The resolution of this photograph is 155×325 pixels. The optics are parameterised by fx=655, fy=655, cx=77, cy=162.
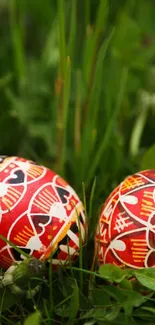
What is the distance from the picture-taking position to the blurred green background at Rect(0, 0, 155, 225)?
1.38m

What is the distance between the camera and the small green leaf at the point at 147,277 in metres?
1.02

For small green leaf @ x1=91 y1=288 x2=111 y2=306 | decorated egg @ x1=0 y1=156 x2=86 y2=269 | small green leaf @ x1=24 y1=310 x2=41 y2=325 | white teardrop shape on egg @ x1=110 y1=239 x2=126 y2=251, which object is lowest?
small green leaf @ x1=91 y1=288 x2=111 y2=306

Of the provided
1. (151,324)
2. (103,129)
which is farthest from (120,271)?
(103,129)

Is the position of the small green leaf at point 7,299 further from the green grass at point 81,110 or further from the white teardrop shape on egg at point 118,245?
the white teardrop shape on egg at point 118,245

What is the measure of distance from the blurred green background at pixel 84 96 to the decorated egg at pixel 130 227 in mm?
200

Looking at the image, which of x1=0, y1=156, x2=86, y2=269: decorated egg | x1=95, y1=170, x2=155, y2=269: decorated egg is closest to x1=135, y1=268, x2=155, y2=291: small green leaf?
x1=95, y1=170, x2=155, y2=269: decorated egg

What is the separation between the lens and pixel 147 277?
3.36 feet

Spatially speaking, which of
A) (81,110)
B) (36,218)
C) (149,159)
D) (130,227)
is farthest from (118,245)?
(81,110)

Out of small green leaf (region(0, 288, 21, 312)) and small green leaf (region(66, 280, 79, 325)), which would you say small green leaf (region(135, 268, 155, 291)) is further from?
small green leaf (region(0, 288, 21, 312))

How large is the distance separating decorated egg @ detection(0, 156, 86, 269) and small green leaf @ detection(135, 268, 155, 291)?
0.40 ft

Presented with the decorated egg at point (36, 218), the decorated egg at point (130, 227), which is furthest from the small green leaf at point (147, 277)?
the decorated egg at point (36, 218)

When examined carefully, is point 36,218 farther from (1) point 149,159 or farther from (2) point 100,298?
(1) point 149,159

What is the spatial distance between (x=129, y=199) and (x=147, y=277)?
135 mm

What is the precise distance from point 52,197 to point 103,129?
465 millimetres
